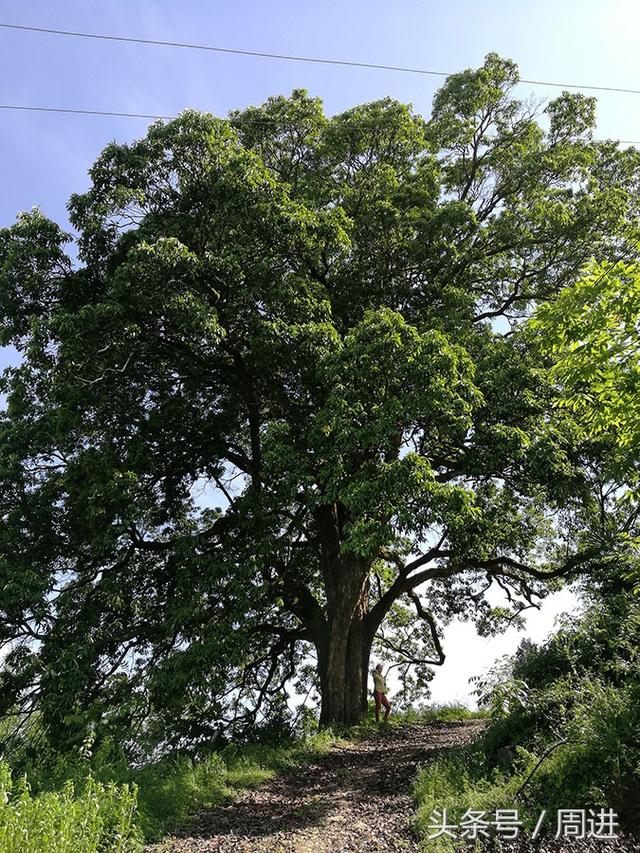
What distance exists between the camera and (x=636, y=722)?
471 cm

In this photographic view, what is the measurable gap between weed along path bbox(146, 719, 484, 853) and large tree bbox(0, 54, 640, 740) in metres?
1.80

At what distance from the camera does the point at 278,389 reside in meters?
10.6

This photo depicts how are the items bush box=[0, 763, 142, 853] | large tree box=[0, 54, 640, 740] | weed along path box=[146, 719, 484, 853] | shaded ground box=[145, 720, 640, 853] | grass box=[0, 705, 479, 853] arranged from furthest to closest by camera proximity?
large tree box=[0, 54, 640, 740] → weed along path box=[146, 719, 484, 853] → shaded ground box=[145, 720, 640, 853] → grass box=[0, 705, 479, 853] → bush box=[0, 763, 142, 853]

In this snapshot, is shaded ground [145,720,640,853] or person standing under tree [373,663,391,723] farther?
person standing under tree [373,663,391,723]

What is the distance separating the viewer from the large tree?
8.27 metres

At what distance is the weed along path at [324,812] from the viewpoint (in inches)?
198

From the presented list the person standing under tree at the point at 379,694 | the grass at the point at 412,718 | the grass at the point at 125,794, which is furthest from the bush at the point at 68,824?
the person standing under tree at the point at 379,694

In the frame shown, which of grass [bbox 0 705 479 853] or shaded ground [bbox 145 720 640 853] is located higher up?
grass [bbox 0 705 479 853]

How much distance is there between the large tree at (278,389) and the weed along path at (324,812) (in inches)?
70.8

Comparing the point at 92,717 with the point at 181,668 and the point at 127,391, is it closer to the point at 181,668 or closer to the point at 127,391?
the point at 181,668

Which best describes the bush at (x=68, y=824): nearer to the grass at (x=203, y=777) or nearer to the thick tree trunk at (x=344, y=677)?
the grass at (x=203, y=777)

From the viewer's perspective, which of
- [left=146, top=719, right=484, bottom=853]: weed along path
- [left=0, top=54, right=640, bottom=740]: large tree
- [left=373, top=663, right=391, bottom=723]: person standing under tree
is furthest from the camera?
[left=373, top=663, right=391, bottom=723]: person standing under tree

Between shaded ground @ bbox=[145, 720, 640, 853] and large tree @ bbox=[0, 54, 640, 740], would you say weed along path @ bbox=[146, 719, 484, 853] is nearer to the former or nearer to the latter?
shaded ground @ bbox=[145, 720, 640, 853]

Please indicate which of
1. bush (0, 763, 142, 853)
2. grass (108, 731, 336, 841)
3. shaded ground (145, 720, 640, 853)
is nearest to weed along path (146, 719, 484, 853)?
Result: shaded ground (145, 720, 640, 853)
